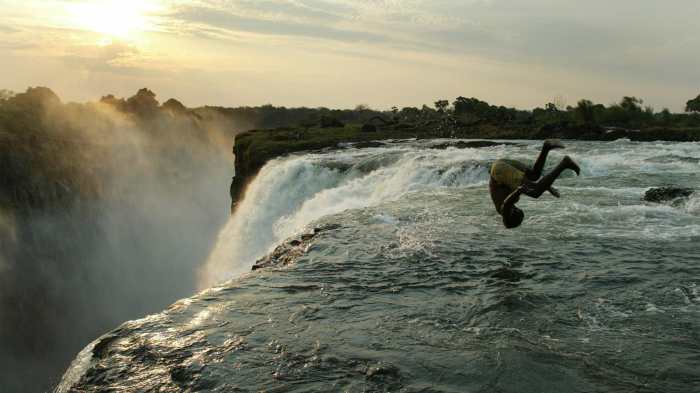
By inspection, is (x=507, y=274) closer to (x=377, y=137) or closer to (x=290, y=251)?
(x=290, y=251)

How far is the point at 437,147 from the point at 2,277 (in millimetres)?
34692

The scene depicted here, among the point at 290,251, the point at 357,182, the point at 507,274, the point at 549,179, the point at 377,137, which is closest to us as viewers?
the point at 549,179

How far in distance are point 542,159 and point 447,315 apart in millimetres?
2514

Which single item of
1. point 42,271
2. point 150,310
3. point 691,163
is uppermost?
point 691,163

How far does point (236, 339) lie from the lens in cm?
703

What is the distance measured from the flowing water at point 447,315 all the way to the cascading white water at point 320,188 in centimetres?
A: 633

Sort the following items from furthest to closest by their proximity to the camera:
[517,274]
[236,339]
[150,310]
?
[150,310]
[517,274]
[236,339]

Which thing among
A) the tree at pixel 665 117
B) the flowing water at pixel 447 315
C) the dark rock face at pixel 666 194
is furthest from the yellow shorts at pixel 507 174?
the tree at pixel 665 117

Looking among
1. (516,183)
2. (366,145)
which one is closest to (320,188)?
(366,145)

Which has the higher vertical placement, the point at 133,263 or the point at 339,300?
the point at 339,300

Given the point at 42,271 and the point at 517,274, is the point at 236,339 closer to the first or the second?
the point at 517,274

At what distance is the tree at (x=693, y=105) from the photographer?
66688 millimetres

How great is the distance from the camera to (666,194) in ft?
51.6

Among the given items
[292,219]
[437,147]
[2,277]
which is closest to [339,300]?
[292,219]
